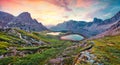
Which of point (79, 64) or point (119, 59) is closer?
point (79, 64)

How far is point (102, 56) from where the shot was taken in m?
190

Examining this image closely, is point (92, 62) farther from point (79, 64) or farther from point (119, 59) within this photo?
point (119, 59)

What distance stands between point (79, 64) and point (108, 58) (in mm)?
32073

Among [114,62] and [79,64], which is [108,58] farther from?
[79,64]

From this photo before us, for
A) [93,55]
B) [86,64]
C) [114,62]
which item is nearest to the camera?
[86,64]

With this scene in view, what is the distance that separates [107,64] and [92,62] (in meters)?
10.6

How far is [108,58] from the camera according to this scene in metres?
186

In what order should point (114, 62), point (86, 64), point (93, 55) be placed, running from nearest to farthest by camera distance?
1. point (86, 64)
2. point (114, 62)
3. point (93, 55)

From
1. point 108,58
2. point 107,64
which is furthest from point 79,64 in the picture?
point 108,58

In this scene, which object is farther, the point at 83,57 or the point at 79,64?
the point at 83,57

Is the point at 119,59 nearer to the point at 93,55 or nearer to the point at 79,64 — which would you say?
the point at 93,55

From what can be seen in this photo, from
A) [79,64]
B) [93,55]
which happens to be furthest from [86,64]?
[93,55]

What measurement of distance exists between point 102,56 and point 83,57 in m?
19.9

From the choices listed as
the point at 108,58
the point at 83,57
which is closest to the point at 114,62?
the point at 108,58
